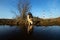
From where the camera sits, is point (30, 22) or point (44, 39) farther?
point (44, 39)

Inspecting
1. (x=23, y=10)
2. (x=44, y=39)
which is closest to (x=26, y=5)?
(x=23, y=10)

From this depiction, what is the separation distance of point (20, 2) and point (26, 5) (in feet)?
6.62

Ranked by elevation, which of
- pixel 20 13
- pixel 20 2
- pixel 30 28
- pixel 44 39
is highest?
pixel 20 2

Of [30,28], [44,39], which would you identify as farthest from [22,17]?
[30,28]

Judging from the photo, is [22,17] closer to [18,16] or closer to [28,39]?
[18,16]

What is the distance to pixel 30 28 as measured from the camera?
7.51 meters

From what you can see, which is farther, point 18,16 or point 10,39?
point 18,16

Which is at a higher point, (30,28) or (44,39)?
(30,28)

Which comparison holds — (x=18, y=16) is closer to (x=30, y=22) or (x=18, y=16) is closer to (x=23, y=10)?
(x=23, y=10)

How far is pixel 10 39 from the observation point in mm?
9984

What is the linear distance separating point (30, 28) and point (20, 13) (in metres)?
24.9

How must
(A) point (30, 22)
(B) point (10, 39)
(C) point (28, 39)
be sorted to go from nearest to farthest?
(A) point (30, 22) → (C) point (28, 39) → (B) point (10, 39)

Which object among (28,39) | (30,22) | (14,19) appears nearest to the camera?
(30,22)

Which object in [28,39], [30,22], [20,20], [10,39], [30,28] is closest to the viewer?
[30,22]
